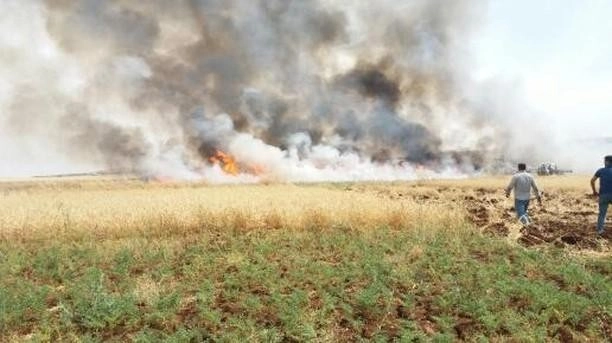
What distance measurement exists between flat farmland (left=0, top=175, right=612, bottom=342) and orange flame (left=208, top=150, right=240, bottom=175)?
4737 cm

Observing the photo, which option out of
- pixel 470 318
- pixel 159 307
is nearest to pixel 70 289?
pixel 159 307

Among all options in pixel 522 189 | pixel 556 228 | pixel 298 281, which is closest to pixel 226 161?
pixel 522 189

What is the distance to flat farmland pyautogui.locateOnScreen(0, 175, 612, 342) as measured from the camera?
7938 mm

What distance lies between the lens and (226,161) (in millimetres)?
63406

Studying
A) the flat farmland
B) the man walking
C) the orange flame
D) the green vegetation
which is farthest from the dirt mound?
the orange flame

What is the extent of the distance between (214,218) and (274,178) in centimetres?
5174

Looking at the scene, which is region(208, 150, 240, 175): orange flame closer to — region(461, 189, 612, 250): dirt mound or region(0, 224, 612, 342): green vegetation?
region(461, 189, 612, 250): dirt mound

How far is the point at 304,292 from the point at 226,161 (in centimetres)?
5526

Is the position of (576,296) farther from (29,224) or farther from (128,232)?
(29,224)

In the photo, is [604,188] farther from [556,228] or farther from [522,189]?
[522,189]

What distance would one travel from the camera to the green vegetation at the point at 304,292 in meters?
7.88

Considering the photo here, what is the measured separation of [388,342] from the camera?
25.1 ft

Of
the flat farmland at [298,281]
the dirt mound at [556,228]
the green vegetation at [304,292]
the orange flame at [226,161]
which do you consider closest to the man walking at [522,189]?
the dirt mound at [556,228]

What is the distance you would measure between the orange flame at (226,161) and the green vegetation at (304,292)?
164 ft
